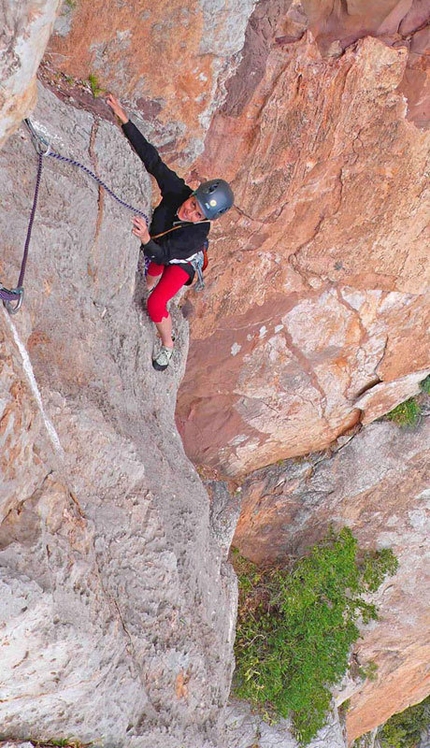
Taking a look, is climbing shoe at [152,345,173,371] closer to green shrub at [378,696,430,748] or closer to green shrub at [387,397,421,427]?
green shrub at [387,397,421,427]

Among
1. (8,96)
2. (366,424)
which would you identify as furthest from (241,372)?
(8,96)

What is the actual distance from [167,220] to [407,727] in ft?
42.7

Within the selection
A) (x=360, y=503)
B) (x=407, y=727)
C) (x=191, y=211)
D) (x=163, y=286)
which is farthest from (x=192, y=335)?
(x=407, y=727)

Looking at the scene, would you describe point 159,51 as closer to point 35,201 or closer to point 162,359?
Result: point 35,201

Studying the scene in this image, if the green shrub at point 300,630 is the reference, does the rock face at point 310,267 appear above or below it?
above

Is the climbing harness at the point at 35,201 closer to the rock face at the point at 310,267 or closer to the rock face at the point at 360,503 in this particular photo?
the rock face at the point at 310,267

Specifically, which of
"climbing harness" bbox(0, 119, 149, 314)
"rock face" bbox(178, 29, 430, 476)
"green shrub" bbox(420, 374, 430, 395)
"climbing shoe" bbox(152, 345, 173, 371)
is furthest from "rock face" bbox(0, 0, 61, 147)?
"green shrub" bbox(420, 374, 430, 395)

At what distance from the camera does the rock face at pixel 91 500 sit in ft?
8.01

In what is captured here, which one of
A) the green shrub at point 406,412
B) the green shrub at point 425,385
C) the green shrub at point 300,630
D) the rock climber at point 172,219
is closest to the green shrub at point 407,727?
the green shrub at point 300,630

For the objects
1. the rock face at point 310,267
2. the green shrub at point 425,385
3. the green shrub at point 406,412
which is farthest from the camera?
the green shrub at point 406,412

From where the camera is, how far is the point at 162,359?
14.9ft

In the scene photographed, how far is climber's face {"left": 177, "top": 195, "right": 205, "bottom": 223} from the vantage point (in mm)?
3738

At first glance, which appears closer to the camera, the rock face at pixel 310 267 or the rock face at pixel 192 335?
the rock face at pixel 192 335

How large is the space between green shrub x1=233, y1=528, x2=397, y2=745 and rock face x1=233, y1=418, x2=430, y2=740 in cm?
27
